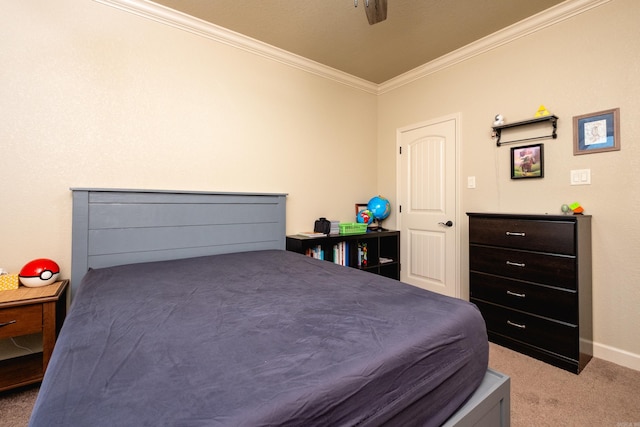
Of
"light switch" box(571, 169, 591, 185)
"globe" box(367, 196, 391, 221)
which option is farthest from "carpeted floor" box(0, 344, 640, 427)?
"globe" box(367, 196, 391, 221)

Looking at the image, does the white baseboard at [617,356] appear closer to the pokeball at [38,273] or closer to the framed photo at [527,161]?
the framed photo at [527,161]

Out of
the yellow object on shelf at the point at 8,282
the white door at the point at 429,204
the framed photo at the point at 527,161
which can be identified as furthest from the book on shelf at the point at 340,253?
the yellow object on shelf at the point at 8,282

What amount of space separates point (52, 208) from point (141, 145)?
2.38ft

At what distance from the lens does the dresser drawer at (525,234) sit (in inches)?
78.0

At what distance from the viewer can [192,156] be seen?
250 cm

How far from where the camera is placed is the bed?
0.62 meters

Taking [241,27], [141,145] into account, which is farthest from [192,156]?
[241,27]

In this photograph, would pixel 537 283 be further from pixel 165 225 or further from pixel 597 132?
pixel 165 225

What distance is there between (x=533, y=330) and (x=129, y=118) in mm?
3440

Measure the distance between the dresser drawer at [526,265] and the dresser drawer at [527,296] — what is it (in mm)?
49

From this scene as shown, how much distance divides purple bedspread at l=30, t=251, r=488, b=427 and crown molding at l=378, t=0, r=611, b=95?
2.59 meters

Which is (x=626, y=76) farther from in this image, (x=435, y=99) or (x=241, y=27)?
(x=241, y=27)

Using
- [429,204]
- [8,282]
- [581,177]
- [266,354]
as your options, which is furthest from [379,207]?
[8,282]

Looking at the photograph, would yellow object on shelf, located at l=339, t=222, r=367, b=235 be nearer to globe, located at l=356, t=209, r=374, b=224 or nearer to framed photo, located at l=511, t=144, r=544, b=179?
globe, located at l=356, t=209, r=374, b=224
